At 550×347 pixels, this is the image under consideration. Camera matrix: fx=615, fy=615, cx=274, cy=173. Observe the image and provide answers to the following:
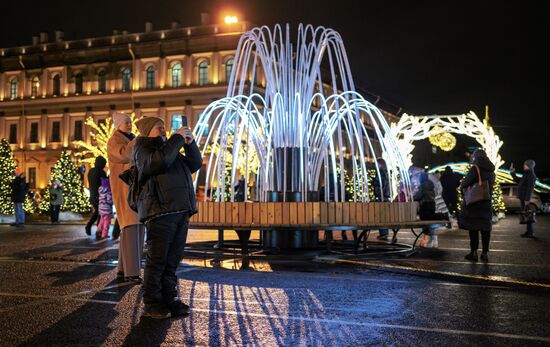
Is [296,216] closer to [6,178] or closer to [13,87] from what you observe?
[6,178]

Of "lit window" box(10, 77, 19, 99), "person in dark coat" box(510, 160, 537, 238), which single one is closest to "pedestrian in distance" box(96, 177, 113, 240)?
"person in dark coat" box(510, 160, 537, 238)

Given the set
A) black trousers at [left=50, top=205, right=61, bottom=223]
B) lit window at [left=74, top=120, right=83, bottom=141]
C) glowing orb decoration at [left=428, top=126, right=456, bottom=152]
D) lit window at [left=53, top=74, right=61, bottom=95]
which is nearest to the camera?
black trousers at [left=50, top=205, right=61, bottom=223]

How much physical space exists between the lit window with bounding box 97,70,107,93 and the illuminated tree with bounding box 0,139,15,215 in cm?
2942

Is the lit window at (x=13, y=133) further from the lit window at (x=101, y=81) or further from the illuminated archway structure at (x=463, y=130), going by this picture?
the illuminated archway structure at (x=463, y=130)

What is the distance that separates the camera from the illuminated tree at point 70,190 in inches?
1067

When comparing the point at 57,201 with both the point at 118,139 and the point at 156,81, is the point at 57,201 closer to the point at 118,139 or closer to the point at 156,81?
the point at 118,139

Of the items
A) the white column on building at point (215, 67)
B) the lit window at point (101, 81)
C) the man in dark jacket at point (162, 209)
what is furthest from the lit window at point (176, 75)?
the man in dark jacket at point (162, 209)

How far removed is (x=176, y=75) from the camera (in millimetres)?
53094

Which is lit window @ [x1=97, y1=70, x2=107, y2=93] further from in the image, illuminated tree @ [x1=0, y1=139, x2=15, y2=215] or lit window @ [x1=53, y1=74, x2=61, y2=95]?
illuminated tree @ [x1=0, y1=139, x2=15, y2=215]

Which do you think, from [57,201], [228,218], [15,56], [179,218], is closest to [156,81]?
[15,56]

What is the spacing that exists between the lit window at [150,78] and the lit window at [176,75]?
6.35 ft

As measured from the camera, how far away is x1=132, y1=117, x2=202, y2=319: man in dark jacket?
498 centimetres

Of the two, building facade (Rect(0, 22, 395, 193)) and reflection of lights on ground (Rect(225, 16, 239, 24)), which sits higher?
reflection of lights on ground (Rect(225, 16, 239, 24))

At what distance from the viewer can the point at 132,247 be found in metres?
6.73
